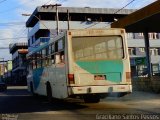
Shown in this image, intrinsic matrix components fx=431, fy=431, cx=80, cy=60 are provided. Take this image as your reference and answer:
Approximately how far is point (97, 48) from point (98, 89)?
1.64 metres

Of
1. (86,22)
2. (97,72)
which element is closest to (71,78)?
(97,72)

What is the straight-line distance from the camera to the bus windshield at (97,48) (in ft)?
55.3

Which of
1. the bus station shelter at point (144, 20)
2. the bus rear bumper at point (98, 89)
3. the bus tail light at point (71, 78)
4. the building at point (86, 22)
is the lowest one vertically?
the bus rear bumper at point (98, 89)

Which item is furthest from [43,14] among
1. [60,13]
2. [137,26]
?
[137,26]

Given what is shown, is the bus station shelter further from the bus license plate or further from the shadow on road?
the bus license plate

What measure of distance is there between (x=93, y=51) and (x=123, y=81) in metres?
1.66

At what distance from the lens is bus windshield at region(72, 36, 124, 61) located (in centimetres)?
1686

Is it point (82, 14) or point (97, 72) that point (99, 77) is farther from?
point (82, 14)

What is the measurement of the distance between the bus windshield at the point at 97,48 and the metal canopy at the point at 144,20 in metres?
5.63

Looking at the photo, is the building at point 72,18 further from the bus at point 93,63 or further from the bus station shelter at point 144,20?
the bus at point 93,63

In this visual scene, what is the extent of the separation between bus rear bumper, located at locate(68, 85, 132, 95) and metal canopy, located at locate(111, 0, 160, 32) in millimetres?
6639

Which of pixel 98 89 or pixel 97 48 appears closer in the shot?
pixel 98 89

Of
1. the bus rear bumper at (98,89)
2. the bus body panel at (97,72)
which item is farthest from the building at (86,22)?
the bus rear bumper at (98,89)

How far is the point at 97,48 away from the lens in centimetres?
1702
